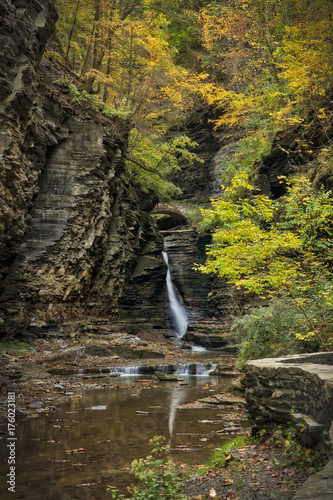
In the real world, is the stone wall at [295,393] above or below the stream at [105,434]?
above

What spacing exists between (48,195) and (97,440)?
12.0 m

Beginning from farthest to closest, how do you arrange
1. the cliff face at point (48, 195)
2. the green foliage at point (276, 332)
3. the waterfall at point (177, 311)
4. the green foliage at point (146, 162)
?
the waterfall at point (177, 311) < the green foliage at point (146, 162) < the cliff face at point (48, 195) < the green foliage at point (276, 332)

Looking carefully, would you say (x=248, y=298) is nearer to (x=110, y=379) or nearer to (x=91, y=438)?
(x=110, y=379)

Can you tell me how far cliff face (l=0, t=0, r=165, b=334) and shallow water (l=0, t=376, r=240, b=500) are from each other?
260 inches

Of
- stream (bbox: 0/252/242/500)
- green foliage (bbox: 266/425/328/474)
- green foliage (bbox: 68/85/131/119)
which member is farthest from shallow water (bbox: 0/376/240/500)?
green foliage (bbox: 68/85/131/119)

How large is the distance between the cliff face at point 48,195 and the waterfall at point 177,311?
4788 mm

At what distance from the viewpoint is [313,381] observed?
410 cm

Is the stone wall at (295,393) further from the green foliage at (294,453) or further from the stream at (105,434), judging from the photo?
the stream at (105,434)

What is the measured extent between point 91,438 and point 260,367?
325 centimetres

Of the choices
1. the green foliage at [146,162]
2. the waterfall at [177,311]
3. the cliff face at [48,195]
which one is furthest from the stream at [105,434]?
the green foliage at [146,162]

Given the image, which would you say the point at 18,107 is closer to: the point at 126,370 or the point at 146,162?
the point at 126,370

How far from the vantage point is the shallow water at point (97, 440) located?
472cm

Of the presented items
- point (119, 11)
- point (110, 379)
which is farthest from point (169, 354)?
point (119, 11)

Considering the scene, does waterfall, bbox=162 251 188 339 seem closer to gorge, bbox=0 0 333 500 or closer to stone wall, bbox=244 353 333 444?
gorge, bbox=0 0 333 500
